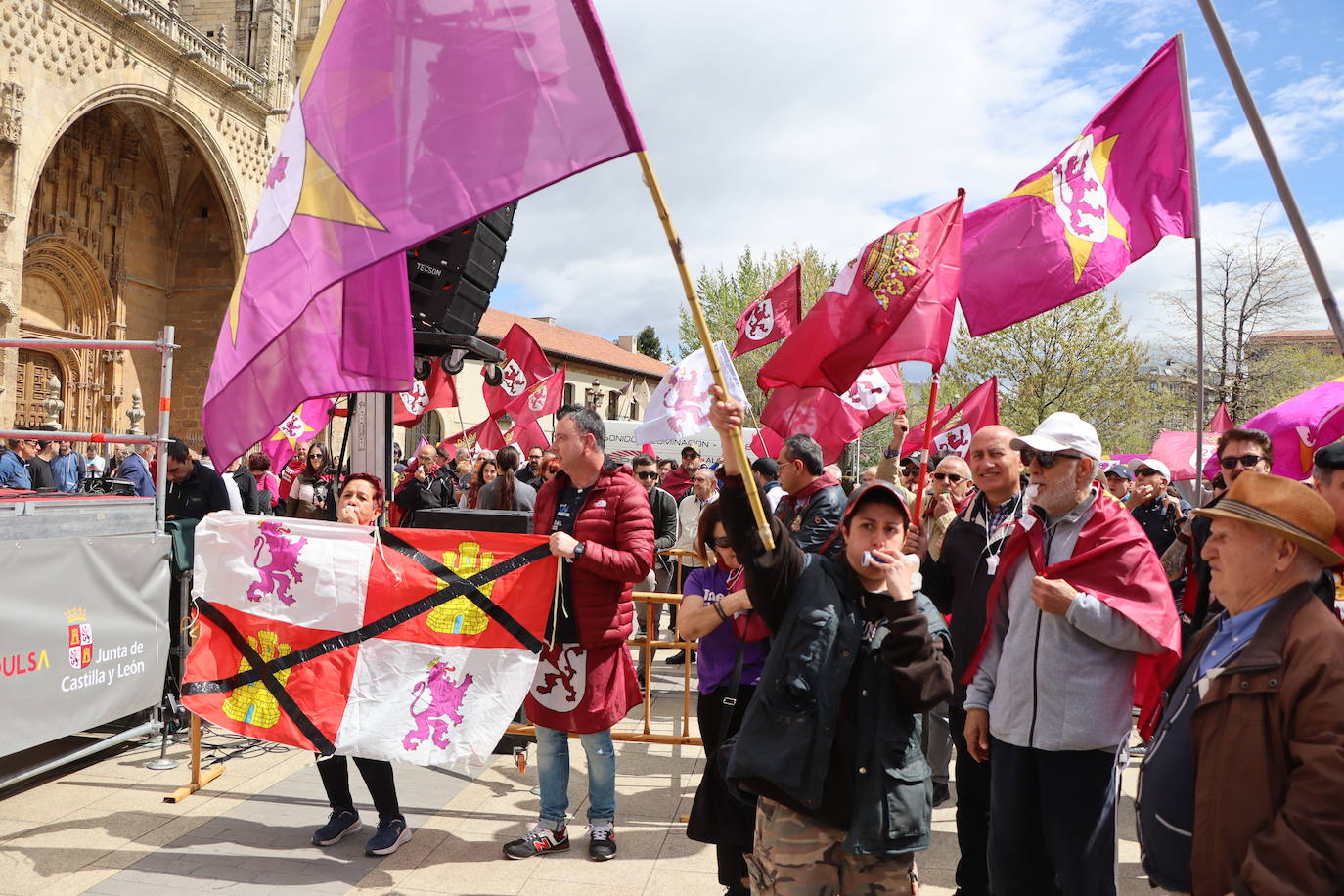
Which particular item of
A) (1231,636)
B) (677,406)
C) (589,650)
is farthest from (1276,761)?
(677,406)

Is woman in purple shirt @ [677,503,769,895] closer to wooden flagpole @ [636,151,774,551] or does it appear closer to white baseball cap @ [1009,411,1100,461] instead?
wooden flagpole @ [636,151,774,551]

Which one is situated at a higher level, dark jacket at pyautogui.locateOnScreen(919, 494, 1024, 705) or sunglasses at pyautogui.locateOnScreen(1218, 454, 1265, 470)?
sunglasses at pyautogui.locateOnScreen(1218, 454, 1265, 470)

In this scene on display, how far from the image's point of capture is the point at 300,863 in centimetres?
444

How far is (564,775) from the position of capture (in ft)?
15.3

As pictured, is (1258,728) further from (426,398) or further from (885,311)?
(426,398)

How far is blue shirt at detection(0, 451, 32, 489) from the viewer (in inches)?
486

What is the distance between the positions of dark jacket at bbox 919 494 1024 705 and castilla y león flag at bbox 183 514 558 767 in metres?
1.91

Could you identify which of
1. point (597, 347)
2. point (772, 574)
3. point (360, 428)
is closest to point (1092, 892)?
point (772, 574)

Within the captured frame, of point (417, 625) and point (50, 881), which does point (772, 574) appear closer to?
point (417, 625)

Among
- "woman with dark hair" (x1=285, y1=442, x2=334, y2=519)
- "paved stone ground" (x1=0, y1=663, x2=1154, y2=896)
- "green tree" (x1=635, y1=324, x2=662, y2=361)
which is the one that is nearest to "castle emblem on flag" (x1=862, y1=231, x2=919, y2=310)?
"paved stone ground" (x1=0, y1=663, x2=1154, y2=896)

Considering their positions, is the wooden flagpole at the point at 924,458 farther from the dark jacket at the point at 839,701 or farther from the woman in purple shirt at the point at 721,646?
Result: the dark jacket at the point at 839,701

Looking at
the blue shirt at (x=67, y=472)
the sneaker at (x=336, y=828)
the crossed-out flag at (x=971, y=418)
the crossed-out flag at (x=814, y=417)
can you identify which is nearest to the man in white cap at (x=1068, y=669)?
the sneaker at (x=336, y=828)

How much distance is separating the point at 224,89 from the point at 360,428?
25885 mm

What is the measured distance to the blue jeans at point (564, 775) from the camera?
4.61m
